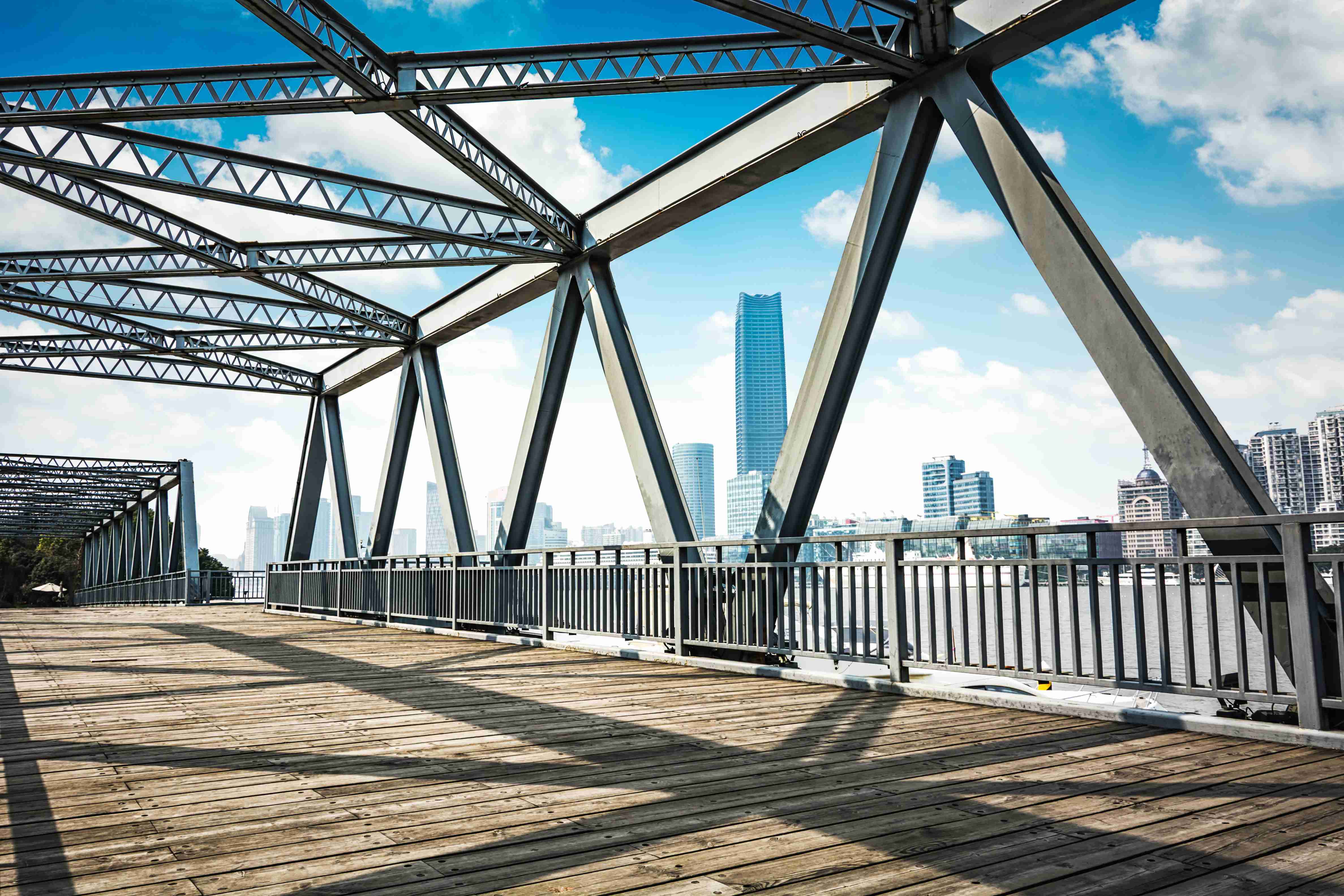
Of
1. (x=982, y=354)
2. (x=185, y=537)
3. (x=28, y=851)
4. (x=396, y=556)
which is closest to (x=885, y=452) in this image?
(x=982, y=354)

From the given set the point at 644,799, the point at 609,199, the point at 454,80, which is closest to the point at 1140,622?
the point at 644,799

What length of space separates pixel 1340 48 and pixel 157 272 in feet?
171

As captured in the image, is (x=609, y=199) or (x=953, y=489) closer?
Answer: (x=609, y=199)

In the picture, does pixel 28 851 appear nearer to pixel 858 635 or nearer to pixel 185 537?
pixel 858 635

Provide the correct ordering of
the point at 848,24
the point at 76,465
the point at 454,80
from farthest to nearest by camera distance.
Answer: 1. the point at 76,465
2. the point at 454,80
3. the point at 848,24

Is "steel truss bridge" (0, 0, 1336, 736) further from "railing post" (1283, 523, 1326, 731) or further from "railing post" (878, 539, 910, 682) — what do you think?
"railing post" (878, 539, 910, 682)

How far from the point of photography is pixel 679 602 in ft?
27.1

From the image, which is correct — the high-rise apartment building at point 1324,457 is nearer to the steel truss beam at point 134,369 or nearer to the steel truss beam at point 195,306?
the steel truss beam at point 195,306

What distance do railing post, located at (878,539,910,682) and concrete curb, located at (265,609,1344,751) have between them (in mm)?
129

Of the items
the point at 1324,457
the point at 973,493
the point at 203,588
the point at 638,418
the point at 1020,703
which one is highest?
the point at 973,493

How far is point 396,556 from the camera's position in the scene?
14.3 meters

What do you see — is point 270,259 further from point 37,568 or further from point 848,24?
point 37,568

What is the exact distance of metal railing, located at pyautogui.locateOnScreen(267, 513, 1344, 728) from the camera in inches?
171

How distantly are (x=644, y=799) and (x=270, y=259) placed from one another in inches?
470
